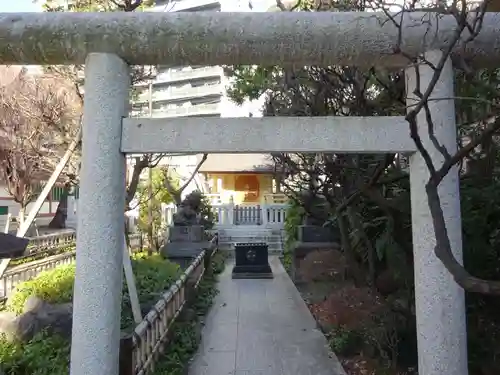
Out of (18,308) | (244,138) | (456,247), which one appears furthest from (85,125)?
(18,308)

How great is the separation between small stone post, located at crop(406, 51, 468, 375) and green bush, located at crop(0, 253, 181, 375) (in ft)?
11.6

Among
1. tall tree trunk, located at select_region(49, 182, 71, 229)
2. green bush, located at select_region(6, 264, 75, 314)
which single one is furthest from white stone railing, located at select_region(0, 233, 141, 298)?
tall tree trunk, located at select_region(49, 182, 71, 229)

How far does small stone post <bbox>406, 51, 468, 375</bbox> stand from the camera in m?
3.59

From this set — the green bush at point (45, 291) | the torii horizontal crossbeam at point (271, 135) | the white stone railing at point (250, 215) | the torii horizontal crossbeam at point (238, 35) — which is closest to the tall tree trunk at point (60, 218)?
the white stone railing at point (250, 215)

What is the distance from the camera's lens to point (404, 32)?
3.67 metres

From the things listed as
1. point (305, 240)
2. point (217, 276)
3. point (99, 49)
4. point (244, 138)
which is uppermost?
point (99, 49)

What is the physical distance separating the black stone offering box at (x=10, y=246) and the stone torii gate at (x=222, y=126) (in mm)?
688

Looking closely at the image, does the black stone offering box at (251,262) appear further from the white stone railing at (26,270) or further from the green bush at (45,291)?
the white stone railing at (26,270)

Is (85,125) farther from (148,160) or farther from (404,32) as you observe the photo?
(148,160)

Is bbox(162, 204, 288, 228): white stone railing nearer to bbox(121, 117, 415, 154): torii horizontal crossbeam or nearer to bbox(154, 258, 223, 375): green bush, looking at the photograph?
bbox(154, 258, 223, 375): green bush

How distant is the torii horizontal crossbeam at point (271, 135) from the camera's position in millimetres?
3600

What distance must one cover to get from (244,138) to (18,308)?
272 inches

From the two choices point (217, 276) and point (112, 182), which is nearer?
point (112, 182)

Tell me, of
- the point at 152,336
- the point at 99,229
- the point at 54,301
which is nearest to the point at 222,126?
the point at 99,229
